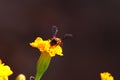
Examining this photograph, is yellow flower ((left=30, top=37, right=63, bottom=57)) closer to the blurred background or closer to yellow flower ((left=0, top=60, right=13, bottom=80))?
yellow flower ((left=0, top=60, right=13, bottom=80))

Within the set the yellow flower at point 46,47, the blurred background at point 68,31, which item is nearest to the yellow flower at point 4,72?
the yellow flower at point 46,47

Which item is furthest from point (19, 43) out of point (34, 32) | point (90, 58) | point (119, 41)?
point (119, 41)

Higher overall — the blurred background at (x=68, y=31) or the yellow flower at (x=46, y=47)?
the yellow flower at (x=46, y=47)

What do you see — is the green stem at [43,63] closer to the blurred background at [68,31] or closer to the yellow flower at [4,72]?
the yellow flower at [4,72]

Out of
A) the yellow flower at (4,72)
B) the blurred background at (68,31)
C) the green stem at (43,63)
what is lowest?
the blurred background at (68,31)

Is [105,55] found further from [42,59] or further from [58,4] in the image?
[42,59]

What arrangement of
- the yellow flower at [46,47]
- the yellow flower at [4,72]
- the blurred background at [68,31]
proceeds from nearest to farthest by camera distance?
the yellow flower at [4,72] < the yellow flower at [46,47] < the blurred background at [68,31]

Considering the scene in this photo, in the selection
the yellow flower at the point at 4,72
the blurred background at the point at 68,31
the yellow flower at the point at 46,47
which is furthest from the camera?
the blurred background at the point at 68,31

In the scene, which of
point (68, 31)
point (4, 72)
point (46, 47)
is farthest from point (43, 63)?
point (68, 31)
